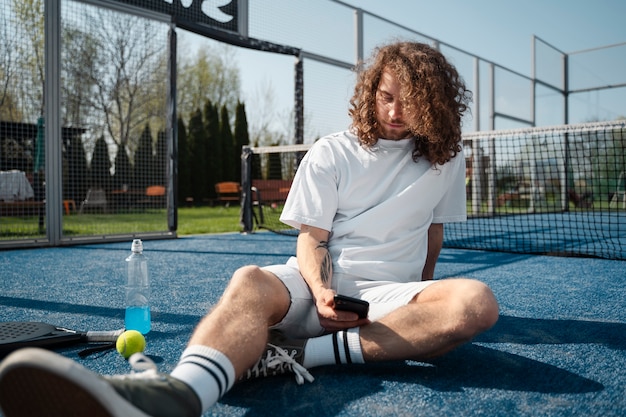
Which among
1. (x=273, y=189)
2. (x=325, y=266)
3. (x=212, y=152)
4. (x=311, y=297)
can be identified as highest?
(x=212, y=152)

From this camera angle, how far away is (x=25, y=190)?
5727 mm

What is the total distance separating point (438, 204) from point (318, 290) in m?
0.78

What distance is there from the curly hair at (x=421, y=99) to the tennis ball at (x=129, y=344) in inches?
41.6

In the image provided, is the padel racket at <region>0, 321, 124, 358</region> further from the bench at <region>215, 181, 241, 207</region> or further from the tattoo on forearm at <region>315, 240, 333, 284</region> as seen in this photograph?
the bench at <region>215, 181, 241, 207</region>

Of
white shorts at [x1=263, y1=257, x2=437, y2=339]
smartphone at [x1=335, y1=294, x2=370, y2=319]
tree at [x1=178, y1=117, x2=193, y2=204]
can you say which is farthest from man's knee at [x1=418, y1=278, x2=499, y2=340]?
tree at [x1=178, y1=117, x2=193, y2=204]

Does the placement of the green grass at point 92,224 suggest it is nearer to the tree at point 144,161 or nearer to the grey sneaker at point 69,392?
the tree at point 144,161

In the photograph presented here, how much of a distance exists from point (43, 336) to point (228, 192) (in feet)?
46.9

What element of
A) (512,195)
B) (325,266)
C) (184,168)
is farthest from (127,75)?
(184,168)

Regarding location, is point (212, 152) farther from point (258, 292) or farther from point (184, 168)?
point (258, 292)

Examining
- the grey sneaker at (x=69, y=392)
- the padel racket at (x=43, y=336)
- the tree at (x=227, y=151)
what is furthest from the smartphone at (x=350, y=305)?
the tree at (x=227, y=151)

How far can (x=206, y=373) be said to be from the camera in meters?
1.20

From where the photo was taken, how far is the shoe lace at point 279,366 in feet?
5.14

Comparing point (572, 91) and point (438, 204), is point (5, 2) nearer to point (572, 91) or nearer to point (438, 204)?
point (438, 204)

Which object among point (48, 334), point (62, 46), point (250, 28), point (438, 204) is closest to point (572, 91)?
point (250, 28)
